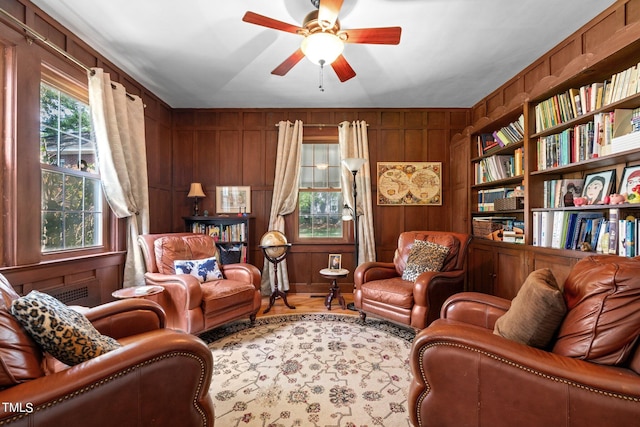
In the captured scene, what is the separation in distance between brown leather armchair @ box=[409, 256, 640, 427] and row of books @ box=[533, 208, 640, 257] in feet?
3.14

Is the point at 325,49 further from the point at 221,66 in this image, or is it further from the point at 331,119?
the point at 331,119

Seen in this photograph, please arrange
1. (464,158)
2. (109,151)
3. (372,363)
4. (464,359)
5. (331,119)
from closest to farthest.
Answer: (464,359)
(372,363)
(109,151)
(464,158)
(331,119)

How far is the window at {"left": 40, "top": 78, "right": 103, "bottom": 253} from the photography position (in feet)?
7.88

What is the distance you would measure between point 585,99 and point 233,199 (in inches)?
157

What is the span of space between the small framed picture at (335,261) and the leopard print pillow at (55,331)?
313cm

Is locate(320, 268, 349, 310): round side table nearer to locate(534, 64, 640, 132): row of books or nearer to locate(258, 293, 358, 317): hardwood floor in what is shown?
locate(258, 293, 358, 317): hardwood floor

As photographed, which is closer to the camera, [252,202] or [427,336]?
[427,336]

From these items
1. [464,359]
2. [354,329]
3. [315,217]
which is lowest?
[354,329]

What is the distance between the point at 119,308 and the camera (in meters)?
1.66

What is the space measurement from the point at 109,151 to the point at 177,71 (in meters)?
1.14

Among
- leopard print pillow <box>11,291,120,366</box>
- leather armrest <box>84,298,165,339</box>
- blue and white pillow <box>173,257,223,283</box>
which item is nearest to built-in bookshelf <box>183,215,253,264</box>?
blue and white pillow <box>173,257,223,283</box>

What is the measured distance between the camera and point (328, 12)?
1.81 m

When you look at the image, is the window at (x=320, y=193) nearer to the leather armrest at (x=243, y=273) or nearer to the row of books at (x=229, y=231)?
the row of books at (x=229, y=231)

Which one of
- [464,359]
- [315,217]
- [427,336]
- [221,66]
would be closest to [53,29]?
[221,66]
